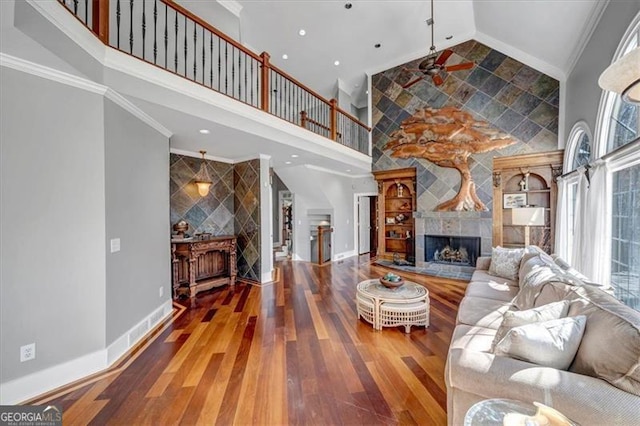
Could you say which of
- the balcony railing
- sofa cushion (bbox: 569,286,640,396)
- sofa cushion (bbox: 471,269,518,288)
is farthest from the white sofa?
the balcony railing

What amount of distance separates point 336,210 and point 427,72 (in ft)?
13.4

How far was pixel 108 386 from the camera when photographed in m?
2.06

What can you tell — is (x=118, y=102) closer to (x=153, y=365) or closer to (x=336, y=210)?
(x=153, y=365)

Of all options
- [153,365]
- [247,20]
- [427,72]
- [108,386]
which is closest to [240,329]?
[153,365]

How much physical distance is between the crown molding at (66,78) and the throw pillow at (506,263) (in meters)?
5.09

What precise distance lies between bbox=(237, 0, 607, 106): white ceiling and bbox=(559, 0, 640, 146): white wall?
0.85 feet

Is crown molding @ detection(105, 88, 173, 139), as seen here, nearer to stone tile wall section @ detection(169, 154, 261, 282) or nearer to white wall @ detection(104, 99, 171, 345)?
white wall @ detection(104, 99, 171, 345)

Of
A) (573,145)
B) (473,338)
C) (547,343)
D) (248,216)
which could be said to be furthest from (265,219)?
(573,145)

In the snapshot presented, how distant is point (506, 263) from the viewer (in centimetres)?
365

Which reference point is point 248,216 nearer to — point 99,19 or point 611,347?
point 99,19

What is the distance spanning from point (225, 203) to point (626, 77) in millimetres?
5329

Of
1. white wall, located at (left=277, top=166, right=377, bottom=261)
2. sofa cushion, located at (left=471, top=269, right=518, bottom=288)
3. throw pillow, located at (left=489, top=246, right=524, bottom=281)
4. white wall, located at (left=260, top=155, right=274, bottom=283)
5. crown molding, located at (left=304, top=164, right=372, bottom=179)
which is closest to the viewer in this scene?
sofa cushion, located at (left=471, top=269, right=518, bottom=288)

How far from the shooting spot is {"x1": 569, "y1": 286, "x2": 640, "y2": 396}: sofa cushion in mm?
1110

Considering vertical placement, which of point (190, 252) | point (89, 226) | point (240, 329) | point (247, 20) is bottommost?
point (240, 329)
